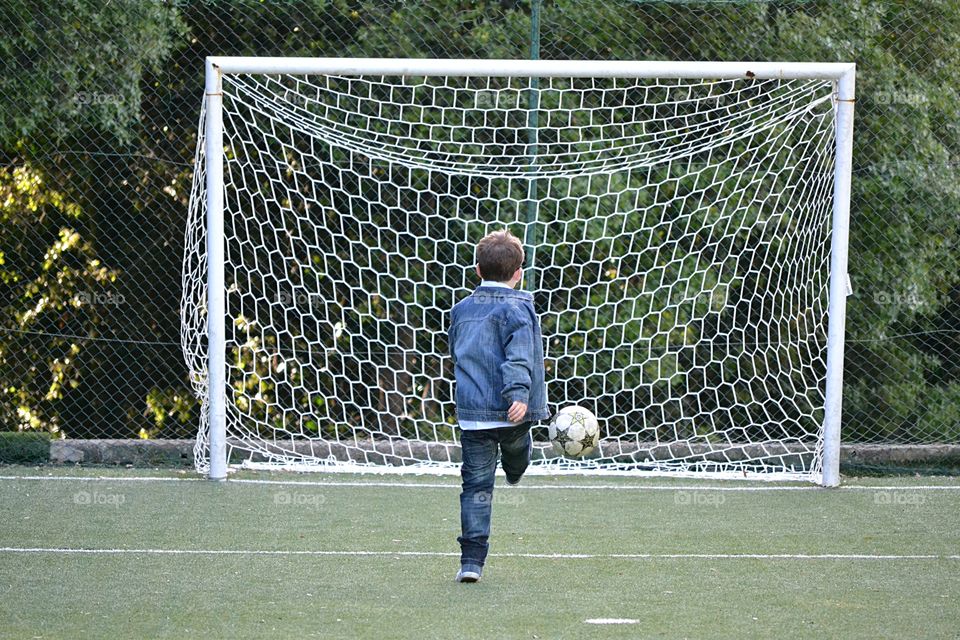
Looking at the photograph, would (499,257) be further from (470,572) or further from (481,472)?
(470,572)

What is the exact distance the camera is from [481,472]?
4.56m

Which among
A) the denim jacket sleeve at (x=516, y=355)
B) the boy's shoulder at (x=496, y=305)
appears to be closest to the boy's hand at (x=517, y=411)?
the denim jacket sleeve at (x=516, y=355)

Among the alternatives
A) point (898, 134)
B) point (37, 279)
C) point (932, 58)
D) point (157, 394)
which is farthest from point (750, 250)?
point (37, 279)

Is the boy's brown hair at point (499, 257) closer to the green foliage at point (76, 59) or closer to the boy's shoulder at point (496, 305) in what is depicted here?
the boy's shoulder at point (496, 305)

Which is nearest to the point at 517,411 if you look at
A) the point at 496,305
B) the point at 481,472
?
the point at 481,472

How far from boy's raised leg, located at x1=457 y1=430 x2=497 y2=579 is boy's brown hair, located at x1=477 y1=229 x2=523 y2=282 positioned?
2.02 ft

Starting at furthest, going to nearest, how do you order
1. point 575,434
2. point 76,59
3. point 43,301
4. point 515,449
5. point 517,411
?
1. point 43,301
2. point 76,59
3. point 575,434
4. point 515,449
5. point 517,411

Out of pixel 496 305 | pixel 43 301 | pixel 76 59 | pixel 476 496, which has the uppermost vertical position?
pixel 76 59

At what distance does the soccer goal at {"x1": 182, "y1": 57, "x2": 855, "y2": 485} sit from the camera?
25.1 ft

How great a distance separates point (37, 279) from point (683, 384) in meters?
4.42

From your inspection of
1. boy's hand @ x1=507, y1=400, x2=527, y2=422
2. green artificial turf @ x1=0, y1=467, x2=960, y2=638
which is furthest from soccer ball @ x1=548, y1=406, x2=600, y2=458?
boy's hand @ x1=507, y1=400, x2=527, y2=422

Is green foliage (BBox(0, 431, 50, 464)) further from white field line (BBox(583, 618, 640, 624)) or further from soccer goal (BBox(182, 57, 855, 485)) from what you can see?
white field line (BBox(583, 618, 640, 624))

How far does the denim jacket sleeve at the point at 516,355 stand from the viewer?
4402 mm

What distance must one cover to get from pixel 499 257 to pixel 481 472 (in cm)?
84
